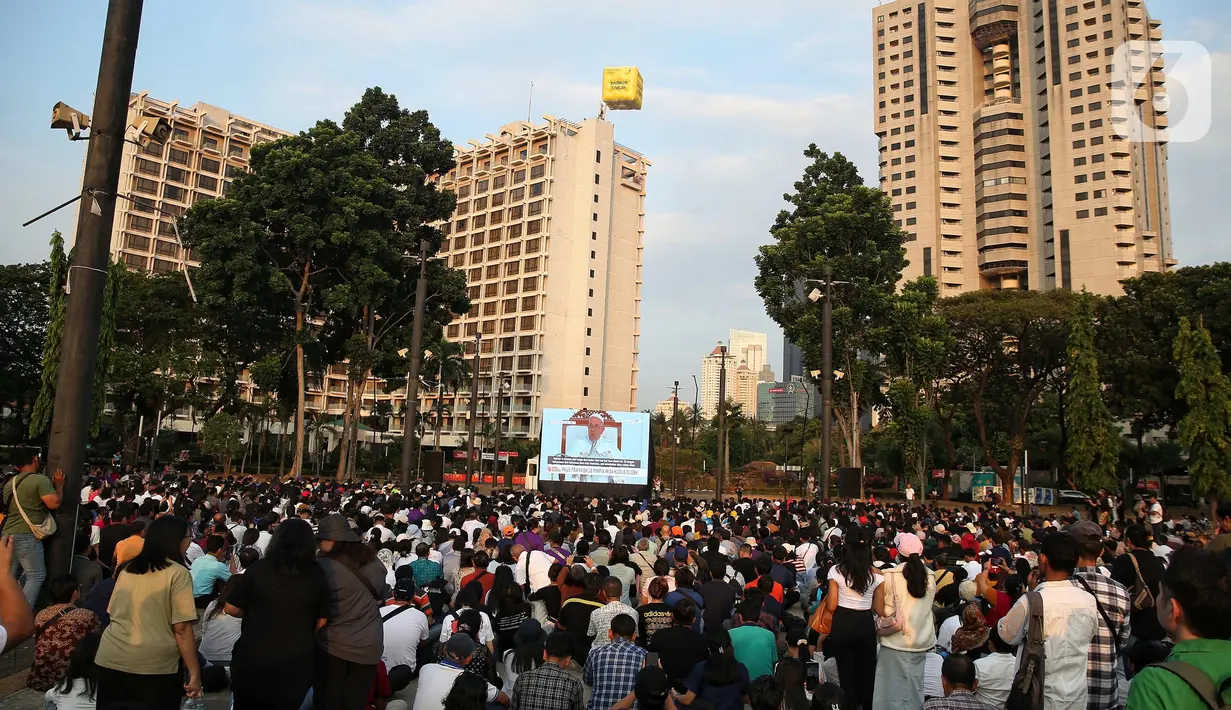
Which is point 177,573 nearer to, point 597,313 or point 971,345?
point 971,345

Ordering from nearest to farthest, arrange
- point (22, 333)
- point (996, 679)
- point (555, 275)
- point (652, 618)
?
point (996, 679) < point (652, 618) < point (22, 333) < point (555, 275)

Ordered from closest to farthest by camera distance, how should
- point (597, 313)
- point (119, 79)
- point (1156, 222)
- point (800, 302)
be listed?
point (119, 79)
point (800, 302)
point (597, 313)
point (1156, 222)

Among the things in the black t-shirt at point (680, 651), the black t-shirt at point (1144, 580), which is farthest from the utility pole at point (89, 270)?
the black t-shirt at point (1144, 580)

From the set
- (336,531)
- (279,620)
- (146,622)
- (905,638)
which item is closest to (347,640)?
(279,620)

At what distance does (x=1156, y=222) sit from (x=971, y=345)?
6151 cm

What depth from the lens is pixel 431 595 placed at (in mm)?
8141

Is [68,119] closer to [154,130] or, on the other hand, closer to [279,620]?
[154,130]

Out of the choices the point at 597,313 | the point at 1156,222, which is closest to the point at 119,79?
the point at 597,313

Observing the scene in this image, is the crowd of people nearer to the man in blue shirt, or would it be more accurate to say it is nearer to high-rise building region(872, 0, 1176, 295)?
the man in blue shirt

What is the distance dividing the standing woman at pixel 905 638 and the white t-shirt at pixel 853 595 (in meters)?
0.25

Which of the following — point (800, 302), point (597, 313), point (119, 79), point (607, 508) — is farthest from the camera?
point (597, 313)

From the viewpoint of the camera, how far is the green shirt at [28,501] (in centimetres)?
732

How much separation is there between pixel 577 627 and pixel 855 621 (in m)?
2.24

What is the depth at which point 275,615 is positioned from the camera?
4.31m
